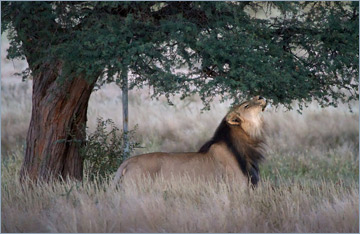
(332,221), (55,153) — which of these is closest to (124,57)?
(55,153)

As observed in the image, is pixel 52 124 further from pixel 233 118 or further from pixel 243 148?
pixel 243 148

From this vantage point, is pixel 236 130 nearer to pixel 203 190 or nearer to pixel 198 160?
pixel 198 160

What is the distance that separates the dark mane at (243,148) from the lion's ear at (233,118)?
9 cm

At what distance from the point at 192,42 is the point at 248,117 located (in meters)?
1.47

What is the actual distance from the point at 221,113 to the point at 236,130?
448 inches

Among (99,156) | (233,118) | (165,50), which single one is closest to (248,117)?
(233,118)

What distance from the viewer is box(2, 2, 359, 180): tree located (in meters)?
8.60

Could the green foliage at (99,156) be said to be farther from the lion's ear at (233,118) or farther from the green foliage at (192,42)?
the lion's ear at (233,118)

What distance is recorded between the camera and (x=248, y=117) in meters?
9.45

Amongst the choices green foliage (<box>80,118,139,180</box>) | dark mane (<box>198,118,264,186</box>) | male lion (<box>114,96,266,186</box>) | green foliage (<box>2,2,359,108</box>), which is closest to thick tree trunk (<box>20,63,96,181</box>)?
green foliage (<box>80,118,139,180</box>)

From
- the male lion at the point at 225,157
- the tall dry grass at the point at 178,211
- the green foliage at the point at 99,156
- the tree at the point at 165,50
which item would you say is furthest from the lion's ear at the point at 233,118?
the green foliage at the point at 99,156

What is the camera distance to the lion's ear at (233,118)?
941 cm

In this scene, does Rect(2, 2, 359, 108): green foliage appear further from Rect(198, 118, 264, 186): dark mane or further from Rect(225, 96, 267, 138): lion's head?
Rect(198, 118, 264, 186): dark mane

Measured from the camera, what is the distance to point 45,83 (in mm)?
10203
